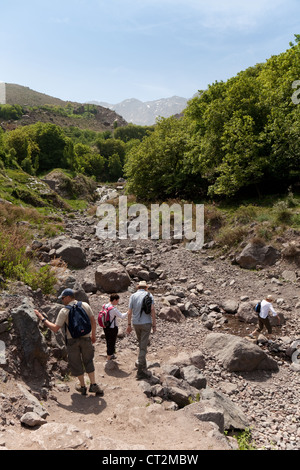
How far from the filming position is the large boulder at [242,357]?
859cm

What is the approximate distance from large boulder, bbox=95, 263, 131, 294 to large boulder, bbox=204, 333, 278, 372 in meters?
5.96

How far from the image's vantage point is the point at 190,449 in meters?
4.40

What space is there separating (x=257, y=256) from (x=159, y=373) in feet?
34.0

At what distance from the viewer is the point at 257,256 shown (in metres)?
16.2

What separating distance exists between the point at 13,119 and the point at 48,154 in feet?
260

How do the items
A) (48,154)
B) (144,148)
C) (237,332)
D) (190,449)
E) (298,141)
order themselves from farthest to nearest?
1. (48,154)
2. (144,148)
3. (298,141)
4. (237,332)
5. (190,449)

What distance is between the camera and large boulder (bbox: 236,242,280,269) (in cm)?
1593

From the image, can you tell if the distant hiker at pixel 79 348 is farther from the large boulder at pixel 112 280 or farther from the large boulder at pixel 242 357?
the large boulder at pixel 112 280

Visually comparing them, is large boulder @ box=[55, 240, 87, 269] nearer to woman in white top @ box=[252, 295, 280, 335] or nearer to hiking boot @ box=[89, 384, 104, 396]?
woman in white top @ box=[252, 295, 280, 335]

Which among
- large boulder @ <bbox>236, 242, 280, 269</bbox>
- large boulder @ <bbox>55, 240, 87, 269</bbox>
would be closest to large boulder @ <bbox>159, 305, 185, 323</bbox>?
large boulder @ <bbox>236, 242, 280, 269</bbox>

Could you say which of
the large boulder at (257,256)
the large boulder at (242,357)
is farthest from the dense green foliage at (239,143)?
the large boulder at (242,357)

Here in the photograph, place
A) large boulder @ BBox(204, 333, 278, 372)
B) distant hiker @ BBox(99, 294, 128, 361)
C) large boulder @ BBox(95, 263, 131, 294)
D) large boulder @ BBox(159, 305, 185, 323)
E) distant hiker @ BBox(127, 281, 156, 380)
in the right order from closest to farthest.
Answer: distant hiker @ BBox(127, 281, 156, 380)
distant hiker @ BBox(99, 294, 128, 361)
large boulder @ BBox(204, 333, 278, 372)
large boulder @ BBox(159, 305, 185, 323)
large boulder @ BBox(95, 263, 131, 294)

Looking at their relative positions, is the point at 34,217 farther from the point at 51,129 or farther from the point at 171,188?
the point at 51,129

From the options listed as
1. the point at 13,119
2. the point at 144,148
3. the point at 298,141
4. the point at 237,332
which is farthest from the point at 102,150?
the point at 237,332
